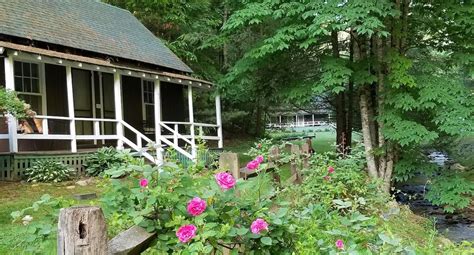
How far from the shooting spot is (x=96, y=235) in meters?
1.79

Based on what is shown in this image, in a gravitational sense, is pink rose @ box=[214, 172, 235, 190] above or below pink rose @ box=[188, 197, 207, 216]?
above

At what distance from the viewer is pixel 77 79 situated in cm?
1355

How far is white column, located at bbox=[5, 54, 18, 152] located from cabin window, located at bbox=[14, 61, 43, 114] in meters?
1.71

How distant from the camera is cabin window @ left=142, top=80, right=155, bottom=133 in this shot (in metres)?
16.4

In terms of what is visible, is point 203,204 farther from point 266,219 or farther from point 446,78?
point 446,78

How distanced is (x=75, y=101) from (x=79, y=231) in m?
12.5

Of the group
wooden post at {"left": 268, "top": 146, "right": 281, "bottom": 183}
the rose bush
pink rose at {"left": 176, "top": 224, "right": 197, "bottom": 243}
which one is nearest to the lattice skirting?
wooden post at {"left": 268, "top": 146, "right": 281, "bottom": 183}

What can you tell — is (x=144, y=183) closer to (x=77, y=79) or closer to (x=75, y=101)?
(x=75, y=101)

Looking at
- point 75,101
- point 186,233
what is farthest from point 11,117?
point 186,233

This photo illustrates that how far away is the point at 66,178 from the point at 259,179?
8.47 metres

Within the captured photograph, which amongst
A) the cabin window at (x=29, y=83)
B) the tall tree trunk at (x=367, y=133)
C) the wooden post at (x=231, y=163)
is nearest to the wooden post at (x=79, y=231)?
the wooden post at (x=231, y=163)

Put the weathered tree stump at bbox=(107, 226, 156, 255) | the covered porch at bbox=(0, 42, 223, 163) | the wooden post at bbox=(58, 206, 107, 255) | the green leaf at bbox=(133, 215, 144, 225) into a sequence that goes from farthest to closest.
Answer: the covered porch at bbox=(0, 42, 223, 163) < the green leaf at bbox=(133, 215, 144, 225) < the weathered tree stump at bbox=(107, 226, 156, 255) < the wooden post at bbox=(58, 206, 107, 255)

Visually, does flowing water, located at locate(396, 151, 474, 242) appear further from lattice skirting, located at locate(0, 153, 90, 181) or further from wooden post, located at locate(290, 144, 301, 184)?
lattice skirting, located at locate(0, 153, 90, 181)

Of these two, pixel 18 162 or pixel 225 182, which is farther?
pixel 18 162
